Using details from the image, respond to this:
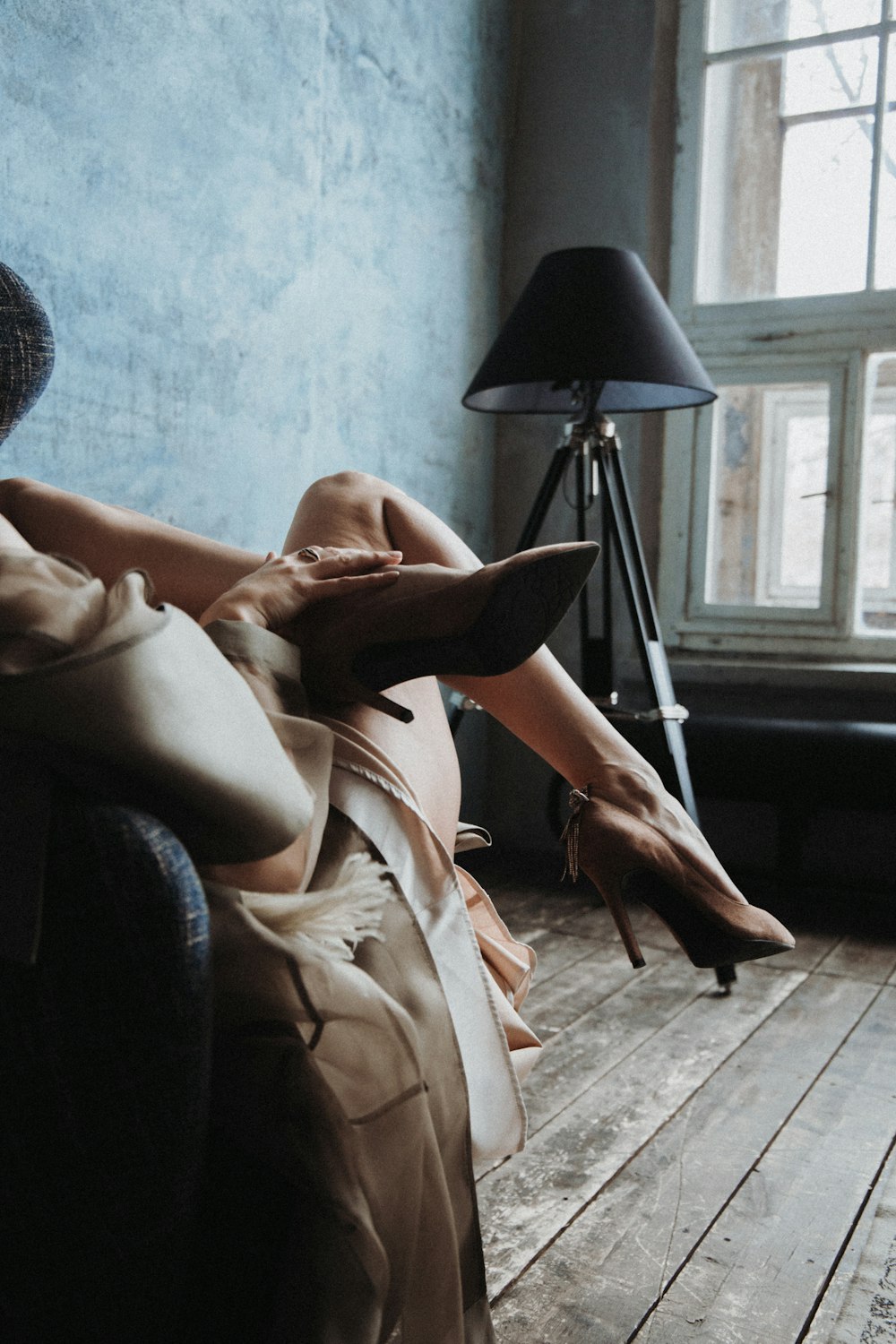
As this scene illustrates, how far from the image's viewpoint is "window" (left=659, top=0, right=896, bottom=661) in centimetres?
317

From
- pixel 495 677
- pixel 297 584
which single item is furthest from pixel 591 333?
pixel 297 584

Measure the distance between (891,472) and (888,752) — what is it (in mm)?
956

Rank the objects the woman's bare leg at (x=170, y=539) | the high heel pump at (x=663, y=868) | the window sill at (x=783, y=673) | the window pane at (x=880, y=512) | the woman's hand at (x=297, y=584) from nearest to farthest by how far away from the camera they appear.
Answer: the woman's hand at (x=297, y=584) → the high heel pump at (x=663, y=868) → the woman's bare leg at (x=170, y=539) → the window sill at (x=783, y=673) → the window pane at (x=880, y=512)

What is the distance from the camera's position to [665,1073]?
1.87 meters

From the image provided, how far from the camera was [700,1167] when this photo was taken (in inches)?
61.0

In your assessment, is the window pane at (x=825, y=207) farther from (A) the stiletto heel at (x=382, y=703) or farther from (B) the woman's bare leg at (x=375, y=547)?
(A) the stiletto heel at (x=382, y=703)

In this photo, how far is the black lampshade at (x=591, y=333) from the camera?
2.37m

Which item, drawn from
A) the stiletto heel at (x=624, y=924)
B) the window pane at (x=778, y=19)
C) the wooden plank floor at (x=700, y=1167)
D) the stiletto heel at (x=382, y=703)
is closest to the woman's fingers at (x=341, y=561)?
the stiletto heel at (x=382, y=703)

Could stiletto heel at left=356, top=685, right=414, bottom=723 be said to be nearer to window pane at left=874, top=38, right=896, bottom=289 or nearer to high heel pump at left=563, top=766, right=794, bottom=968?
high heel pump at left=563, top=766, right=794, bottom=968

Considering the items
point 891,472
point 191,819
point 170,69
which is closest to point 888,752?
point 891,472

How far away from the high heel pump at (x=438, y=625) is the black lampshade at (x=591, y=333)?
149 cm

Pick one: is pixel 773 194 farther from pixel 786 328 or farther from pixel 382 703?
pixel 382 703

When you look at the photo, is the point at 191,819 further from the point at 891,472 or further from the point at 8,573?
the point at 891,472

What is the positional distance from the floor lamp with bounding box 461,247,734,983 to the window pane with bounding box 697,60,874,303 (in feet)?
2.83
